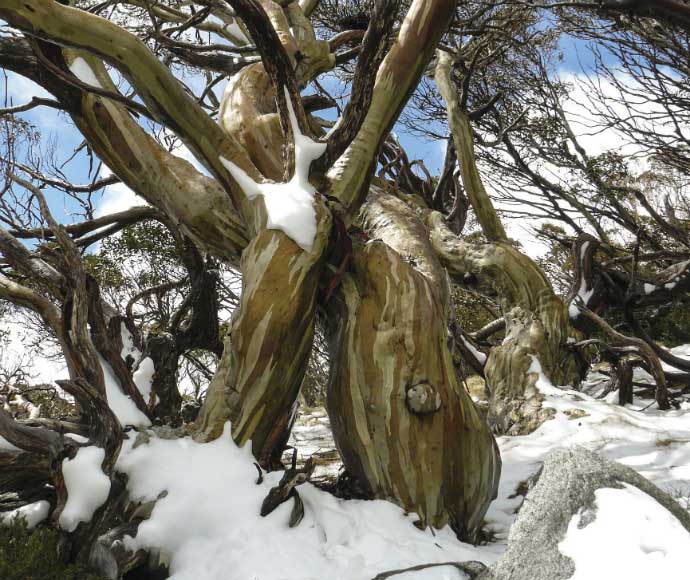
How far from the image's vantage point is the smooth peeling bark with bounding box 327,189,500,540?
264 centimetres

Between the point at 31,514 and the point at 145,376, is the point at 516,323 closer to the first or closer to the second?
the point at 145,376

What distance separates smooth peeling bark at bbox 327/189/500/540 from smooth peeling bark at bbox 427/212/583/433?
223 cm

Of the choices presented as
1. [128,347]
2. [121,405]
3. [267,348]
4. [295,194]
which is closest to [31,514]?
[121,405]

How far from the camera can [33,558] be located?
1868 mm

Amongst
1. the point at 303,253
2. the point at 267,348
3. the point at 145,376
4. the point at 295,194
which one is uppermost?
the point at 295,194

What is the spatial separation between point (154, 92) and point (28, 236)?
253 cm

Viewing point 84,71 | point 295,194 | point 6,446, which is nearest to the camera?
point 6,446

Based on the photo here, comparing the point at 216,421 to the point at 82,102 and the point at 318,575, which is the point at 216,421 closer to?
the point at 318,575

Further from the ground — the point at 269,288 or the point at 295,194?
the point at 295,194

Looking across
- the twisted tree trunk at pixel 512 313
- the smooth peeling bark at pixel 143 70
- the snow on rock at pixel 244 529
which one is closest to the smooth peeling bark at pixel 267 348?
the snow on rock at pixel 244 529

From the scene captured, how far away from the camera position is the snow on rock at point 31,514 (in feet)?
7.05

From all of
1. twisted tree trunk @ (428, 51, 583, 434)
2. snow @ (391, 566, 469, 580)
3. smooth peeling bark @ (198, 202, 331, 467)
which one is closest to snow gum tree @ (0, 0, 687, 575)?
smooth peeling bark @ (198, 202, 331, 467)

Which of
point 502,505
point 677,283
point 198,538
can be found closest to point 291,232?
point 198,538

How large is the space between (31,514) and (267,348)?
119cm
